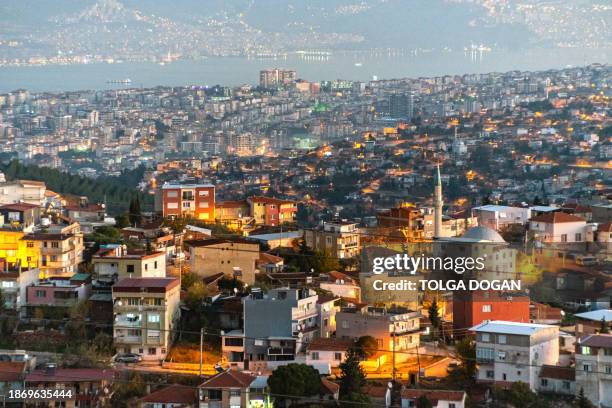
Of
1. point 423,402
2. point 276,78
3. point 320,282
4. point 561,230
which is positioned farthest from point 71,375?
point 276,78

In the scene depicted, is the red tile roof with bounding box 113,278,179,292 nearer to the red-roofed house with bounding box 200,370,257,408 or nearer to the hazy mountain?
the red-roofed house with bounding box 200,370,257,408

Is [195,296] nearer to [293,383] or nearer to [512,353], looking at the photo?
[293,383]

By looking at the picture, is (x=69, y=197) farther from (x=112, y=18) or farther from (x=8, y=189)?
(x=112, y=18)

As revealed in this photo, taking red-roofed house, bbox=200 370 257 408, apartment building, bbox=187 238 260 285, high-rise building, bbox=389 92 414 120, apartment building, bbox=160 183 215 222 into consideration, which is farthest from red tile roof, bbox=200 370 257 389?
high-rise building, bbox=389 92 414 120

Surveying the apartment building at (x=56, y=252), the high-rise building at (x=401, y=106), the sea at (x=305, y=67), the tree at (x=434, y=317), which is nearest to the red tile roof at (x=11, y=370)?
the apartment building at (x=56, y=252)

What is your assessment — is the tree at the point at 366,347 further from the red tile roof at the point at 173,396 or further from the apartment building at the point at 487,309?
the red tile roof at the point at 173,396

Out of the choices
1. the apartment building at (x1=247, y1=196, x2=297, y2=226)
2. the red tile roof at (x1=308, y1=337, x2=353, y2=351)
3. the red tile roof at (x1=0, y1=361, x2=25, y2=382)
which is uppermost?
the red tile roof at (x1=308, y1=337, x2=353, y2=351)

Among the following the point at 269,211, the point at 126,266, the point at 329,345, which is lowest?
the point at 269,211
